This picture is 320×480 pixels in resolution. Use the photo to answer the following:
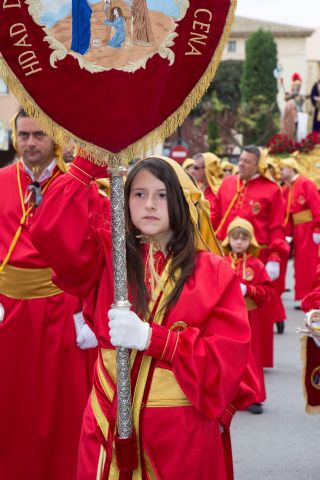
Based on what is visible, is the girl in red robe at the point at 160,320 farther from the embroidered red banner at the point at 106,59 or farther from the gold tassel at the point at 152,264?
the embroidered red banner at the point at 106,59

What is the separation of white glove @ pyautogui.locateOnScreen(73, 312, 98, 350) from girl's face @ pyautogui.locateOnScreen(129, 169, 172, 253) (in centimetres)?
147

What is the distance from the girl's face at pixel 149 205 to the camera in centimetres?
338

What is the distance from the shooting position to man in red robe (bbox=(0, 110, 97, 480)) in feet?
15.8

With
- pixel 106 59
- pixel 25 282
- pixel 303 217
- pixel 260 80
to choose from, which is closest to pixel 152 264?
pixel 106 59

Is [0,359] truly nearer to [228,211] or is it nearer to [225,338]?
[225,338]

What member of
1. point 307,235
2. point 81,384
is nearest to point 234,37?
point 307,235

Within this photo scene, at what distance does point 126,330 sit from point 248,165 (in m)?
6.27

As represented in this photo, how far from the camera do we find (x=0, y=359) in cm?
484

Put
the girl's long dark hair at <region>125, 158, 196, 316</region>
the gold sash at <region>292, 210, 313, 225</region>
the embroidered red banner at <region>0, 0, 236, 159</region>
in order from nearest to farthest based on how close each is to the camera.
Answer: the embroidered red banner at <region>0, 0, 236, 159</region>
the girl's long dark hair at <region>125, 158, 196, 316</region>
the gold sash at <region>292, 210, 313, 225</region>

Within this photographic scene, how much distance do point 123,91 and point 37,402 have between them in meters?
2.19

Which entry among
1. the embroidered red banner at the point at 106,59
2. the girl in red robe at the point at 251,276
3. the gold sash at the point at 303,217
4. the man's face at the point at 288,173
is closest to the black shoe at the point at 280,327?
the gold sash at the point at 303,217

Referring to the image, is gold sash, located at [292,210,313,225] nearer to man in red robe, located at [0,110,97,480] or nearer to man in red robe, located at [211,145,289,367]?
man in red robe, located at [211,145,289,367]

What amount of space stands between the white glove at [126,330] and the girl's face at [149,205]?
399 mm

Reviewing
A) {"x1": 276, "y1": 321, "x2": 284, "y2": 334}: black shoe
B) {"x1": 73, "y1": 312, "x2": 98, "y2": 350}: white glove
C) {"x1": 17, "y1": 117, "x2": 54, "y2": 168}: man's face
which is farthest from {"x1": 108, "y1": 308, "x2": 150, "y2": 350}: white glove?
{"x1": 276, "y1": 321, "x2": 284, "y2": 334}: black shoe
